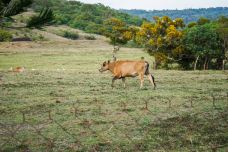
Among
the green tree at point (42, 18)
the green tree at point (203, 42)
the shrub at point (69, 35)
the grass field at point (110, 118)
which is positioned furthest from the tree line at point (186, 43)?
the shrub at point (69, 35)

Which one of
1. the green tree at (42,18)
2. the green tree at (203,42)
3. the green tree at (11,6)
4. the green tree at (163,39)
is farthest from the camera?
the green tree at (163,39)

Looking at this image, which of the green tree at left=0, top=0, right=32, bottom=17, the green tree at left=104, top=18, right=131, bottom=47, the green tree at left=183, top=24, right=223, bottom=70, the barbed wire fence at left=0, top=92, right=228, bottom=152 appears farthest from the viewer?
the green tree at left=104, top=18, right=131, bottom=47

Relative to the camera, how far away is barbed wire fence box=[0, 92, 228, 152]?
33.5ft

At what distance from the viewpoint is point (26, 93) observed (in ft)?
61.0

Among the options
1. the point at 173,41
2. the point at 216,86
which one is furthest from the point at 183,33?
the point at 216,86

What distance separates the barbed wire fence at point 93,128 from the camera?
10.2 meters

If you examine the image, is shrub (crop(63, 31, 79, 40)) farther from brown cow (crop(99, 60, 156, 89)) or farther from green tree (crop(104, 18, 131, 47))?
brown cow (crop(99, 60, 156, 89))

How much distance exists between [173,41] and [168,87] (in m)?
23.8

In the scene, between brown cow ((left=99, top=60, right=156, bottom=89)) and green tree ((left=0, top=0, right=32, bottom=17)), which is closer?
green tree ((left=0, top=0, right=32, bottom=17))

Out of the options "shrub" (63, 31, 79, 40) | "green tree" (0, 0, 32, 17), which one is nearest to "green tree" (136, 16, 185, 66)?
"green tree" (0, 0, 32, 17)

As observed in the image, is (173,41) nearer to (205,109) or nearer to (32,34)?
(205,109)

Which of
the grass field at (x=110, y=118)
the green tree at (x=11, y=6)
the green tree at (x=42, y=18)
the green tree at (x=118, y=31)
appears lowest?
the green tree at (x=118, y=31)

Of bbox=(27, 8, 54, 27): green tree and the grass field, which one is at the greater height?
bbox=(27, 8, 54, 27): green tree

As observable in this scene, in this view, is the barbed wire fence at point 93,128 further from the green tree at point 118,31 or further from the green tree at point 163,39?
the green tree at point 118,31
